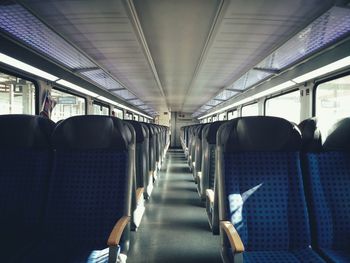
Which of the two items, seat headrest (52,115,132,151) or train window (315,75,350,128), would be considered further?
train window (315,75,350,128)

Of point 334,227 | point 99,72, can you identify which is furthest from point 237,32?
point 99,72

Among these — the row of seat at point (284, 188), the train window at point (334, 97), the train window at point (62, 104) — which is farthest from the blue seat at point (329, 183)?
the train window at point (62, 104)

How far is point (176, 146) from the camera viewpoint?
761 inches

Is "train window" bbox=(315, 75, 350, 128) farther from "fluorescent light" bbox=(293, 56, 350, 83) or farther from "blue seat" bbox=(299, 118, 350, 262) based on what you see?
"blue seat" bbox=(299, 118, 350, 262)

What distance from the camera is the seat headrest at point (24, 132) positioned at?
6.80ft

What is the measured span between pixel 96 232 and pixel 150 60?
3.32 metres

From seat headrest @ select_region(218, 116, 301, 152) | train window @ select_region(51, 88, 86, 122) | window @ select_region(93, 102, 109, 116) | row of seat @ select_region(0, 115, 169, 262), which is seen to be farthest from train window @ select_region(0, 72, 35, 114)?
seat headrest @ select_region(218, 116, 301, 152)

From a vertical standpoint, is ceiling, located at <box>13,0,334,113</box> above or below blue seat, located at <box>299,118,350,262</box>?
above

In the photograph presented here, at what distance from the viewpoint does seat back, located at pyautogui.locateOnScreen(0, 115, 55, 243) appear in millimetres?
2020

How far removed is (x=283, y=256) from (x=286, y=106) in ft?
14.7

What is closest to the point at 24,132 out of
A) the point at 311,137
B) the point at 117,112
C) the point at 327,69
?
the point at 311,137

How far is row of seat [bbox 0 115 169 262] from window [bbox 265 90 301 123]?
390 cm

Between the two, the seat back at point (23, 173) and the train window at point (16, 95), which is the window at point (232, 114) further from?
the seat back at point (23, 173)

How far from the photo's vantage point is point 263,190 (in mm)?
1966
